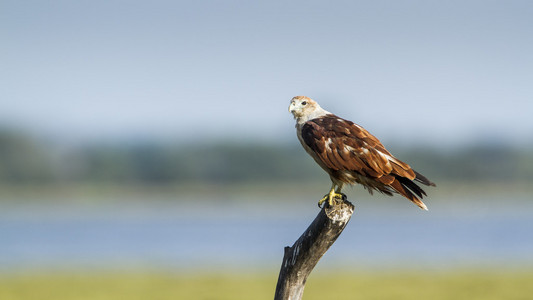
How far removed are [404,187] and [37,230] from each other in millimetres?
47633

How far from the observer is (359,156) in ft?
19.2

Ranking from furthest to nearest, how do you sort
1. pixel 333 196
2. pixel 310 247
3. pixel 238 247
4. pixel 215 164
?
pixel 215 164
pixel 238 247
pixel 333 196
pixel 310 247

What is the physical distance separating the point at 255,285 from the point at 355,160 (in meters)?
11.4

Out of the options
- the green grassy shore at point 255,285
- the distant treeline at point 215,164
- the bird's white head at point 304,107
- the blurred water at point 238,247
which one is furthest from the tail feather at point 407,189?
the distant treeline at point 215,164

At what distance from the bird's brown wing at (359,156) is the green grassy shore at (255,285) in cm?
902

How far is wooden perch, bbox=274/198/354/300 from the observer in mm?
5180

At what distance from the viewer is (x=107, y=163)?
10931 cm

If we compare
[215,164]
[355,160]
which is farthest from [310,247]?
[215,164]

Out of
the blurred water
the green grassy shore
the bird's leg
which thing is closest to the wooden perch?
the bird's leg

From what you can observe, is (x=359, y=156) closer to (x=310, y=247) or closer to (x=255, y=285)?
(x=310, y=247)

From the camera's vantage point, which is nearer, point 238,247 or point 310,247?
point 310,247

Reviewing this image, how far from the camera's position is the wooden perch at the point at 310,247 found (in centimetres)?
518

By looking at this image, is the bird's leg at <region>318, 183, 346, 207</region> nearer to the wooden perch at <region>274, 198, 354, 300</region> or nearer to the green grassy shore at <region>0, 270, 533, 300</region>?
the wooden perch at <region>274, 198, 354, 300</region>

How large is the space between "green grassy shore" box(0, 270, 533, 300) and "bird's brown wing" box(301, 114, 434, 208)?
9.02 meters
